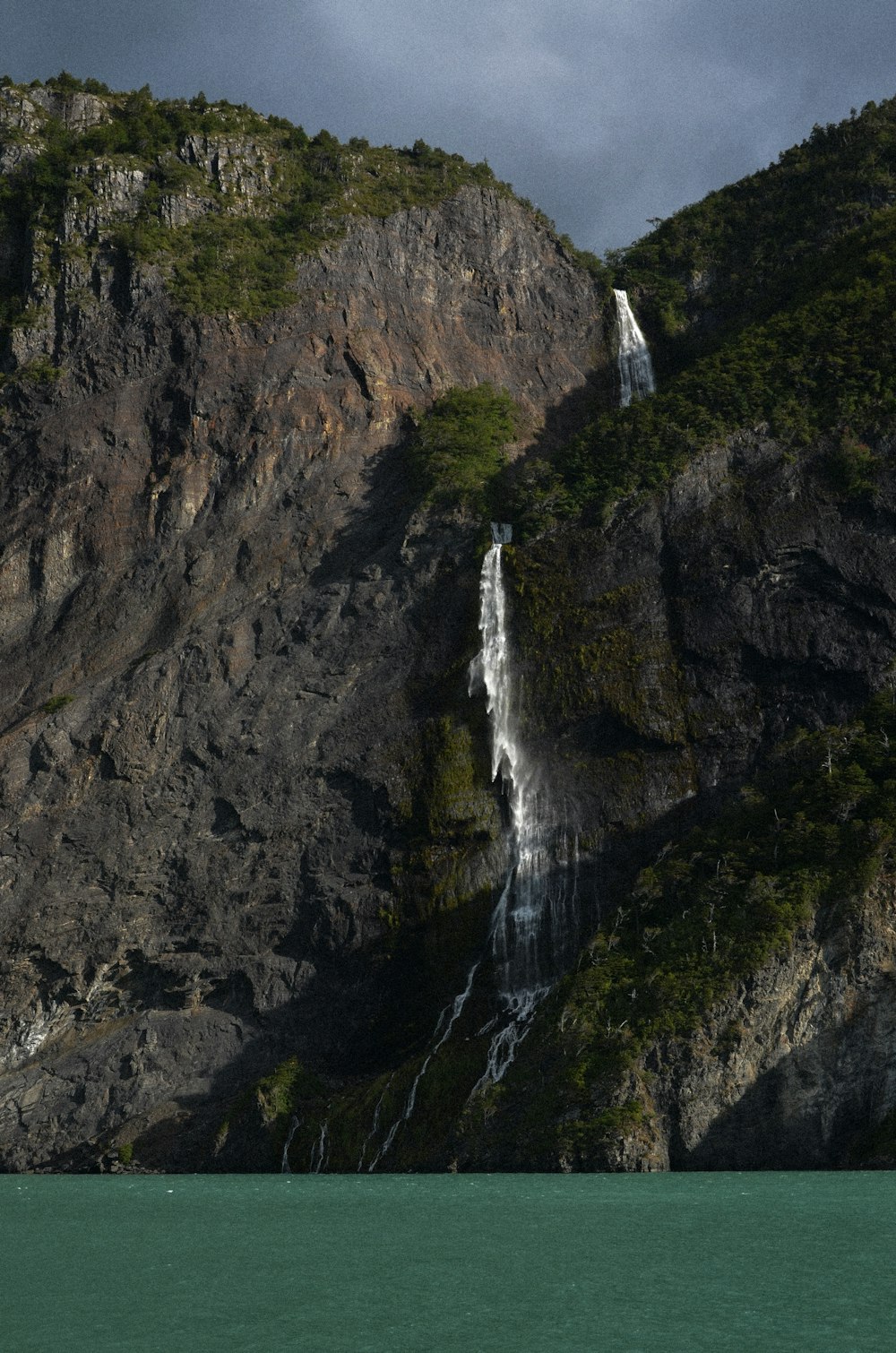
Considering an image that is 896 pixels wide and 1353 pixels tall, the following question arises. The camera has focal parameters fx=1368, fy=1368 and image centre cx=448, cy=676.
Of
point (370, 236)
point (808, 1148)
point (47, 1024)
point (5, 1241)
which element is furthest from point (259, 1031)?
point (370, 236)

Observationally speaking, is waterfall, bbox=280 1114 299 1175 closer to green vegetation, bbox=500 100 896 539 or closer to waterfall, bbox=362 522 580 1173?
waterfall, bbox=362 522 580 1173

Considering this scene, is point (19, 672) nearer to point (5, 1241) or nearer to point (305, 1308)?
point (5, 1241)

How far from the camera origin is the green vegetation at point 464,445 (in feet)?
140

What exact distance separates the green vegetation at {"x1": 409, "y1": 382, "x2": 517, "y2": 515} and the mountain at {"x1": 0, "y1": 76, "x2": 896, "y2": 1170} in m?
0.16

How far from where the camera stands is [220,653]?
40.5 m

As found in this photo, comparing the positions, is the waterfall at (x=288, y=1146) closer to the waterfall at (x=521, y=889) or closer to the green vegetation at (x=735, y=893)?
the waterfall at (x=521, y=889)

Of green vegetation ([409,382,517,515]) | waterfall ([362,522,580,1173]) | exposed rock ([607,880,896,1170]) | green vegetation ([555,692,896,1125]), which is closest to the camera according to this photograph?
exposed rock ([607,880,896,1170])

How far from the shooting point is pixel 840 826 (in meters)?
28.7

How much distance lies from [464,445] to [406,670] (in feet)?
29.1

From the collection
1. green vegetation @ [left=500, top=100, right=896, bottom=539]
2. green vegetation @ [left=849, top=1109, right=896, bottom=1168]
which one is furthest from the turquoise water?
green vegetation @ [left=500, top=100, right=896, bottom=539]

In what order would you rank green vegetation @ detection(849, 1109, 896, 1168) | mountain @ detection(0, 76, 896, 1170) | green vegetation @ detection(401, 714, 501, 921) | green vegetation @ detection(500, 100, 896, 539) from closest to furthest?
green vegetation @ detection(849, 1109, 896, 1168) < mountain @ detection(0, 76, 896, 1170) < green vegetation @ detection(401, 714, 501, 921) < green vegetation @ detection(500, 100, 896, 539)

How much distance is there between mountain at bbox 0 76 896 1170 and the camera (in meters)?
27.8

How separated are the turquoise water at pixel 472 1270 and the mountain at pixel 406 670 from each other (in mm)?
5497

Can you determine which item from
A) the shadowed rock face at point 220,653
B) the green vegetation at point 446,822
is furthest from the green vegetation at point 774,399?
the green vegetation at point 446,822
